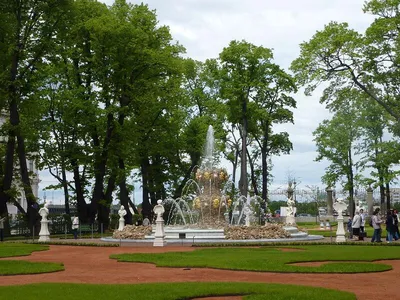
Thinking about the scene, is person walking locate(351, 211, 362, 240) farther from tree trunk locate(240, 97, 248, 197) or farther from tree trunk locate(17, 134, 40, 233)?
tree trunk locate(240, 97, 248, 197)

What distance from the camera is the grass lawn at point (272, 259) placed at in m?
17.7

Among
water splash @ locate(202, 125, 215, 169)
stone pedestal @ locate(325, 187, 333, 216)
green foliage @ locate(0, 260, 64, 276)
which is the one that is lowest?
green foliage @ locate(0, 260, 64, 276)

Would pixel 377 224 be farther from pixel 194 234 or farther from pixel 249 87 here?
pixel 249 87

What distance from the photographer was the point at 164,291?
1300 centimetres

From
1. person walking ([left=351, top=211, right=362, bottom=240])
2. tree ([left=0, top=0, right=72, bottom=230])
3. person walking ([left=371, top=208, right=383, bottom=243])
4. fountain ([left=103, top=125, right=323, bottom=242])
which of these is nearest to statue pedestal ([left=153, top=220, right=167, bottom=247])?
fountain ([left=103, top=125, right=323, bottom=242])

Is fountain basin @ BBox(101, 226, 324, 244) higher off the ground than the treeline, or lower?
lower

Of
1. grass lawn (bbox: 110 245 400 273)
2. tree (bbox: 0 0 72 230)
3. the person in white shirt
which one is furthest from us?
tree (bbox: 0 0 72 230)

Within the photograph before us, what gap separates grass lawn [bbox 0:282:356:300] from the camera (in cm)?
1218

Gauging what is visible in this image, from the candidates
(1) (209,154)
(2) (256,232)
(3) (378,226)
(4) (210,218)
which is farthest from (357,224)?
(1) (209,154)

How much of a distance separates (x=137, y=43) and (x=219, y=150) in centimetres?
1682

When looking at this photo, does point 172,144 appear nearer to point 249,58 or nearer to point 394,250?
point 249,58

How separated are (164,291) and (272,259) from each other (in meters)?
8.05

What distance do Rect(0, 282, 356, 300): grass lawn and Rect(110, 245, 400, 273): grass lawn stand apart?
3.90 m

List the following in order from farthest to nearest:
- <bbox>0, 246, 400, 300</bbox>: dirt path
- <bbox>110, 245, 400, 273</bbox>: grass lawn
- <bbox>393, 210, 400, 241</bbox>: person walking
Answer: <bbox>393, 210, 400, 241</bbox>: person walking → <bbox>110, 245, 400, 273</bbox>: grass lawn → <bbox>0, 246, 400, 300</bbox>: dirt path
